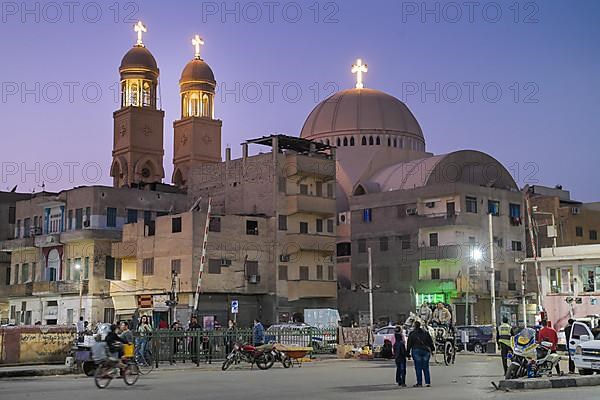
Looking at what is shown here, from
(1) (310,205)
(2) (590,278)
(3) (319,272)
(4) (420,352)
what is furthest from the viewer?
(3) (319,272)

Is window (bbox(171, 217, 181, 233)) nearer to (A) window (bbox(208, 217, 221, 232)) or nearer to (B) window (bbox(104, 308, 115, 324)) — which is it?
(A) window (bbox(208, 217, 221, 232))

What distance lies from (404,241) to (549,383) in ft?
146

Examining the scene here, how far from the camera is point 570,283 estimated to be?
45.6 meters

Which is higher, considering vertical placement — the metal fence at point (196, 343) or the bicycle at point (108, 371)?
the metal fence at point (196, 343)

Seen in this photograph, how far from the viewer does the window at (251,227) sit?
56.0 metres

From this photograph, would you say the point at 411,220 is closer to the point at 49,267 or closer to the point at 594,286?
the point at 594,286

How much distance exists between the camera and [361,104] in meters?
78.5

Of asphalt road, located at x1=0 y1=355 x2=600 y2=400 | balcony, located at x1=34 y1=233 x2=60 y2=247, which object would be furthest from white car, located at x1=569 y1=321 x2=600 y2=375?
balcony, located at x1=34 y1=233 x2=60 y2=247

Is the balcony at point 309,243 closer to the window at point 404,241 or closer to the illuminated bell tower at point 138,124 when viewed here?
the window at point 404,241

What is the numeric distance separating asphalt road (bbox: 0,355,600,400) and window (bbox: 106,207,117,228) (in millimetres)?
31498

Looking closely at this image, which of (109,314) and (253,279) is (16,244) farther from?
(253,279)

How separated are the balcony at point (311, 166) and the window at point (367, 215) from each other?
7068 millimetres

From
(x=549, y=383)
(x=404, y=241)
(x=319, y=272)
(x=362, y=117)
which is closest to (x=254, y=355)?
(x=549, y=383)

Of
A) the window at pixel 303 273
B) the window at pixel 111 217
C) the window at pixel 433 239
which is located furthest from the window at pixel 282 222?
Answer: the window at pixel 433 239
